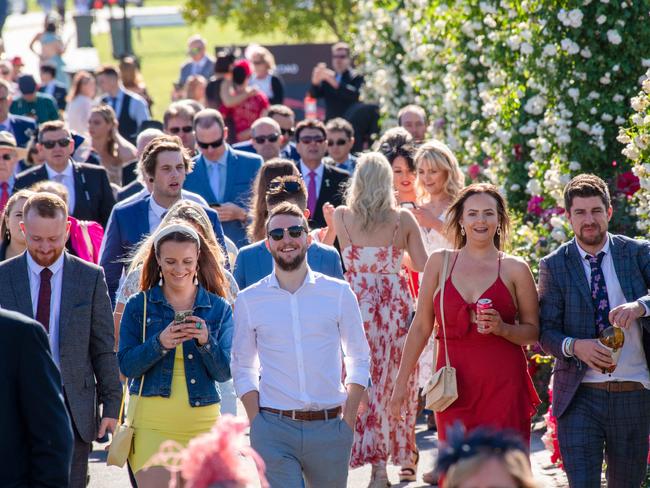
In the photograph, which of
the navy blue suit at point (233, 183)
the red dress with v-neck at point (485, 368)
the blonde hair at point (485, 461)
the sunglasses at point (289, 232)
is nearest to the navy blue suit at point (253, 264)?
the red dress with v-neck at point (485, 368)

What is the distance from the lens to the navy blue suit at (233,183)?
36.5ft

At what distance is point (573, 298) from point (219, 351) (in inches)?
72.9

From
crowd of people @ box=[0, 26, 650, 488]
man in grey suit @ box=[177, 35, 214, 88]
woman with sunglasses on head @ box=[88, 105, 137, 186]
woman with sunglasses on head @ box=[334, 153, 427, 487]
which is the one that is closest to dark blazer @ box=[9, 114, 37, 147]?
woman with sunglasses on head @ box=[88, 105, 137, 186]

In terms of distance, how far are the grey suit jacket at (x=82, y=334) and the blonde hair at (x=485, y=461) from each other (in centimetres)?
374

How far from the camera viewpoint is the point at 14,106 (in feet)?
57.2

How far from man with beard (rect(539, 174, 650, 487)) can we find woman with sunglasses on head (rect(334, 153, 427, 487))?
1.81 m

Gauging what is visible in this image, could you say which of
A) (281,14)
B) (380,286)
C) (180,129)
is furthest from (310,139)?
(281,14)

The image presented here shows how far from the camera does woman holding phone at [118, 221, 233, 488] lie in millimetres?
6648

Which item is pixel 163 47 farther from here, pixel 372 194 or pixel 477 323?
pixel 477 323

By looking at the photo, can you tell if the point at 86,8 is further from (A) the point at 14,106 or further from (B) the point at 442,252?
(B) the point at 442,252

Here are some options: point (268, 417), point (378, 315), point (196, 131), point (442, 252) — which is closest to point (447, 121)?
point (196, 131)

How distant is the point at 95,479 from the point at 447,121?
7.64 m

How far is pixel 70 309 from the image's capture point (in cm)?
707

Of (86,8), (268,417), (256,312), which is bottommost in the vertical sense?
(268,417)
